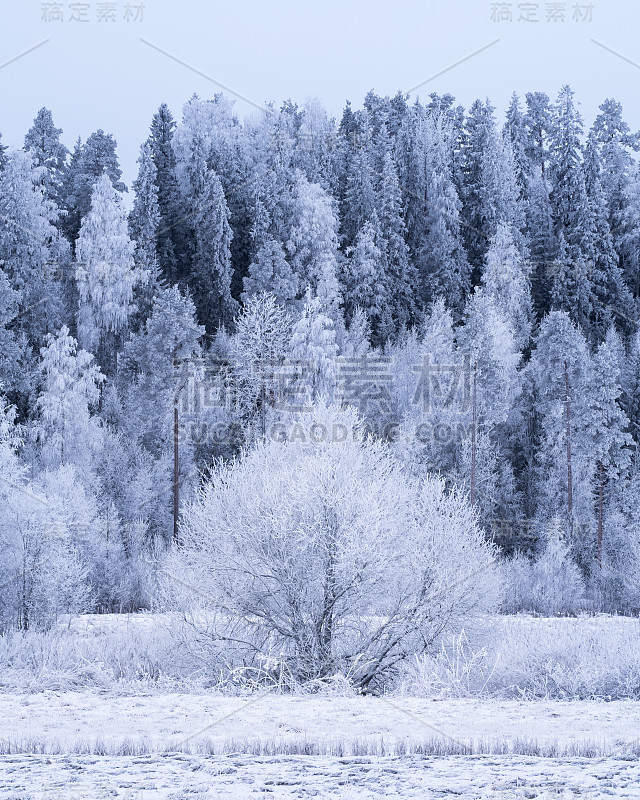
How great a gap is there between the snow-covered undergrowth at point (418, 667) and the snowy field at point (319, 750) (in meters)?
3.35

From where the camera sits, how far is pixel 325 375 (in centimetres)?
3903

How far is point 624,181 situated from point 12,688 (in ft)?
186

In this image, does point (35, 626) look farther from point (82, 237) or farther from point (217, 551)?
point (82, 237)

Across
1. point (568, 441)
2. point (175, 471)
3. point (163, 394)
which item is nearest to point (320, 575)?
point (175, 471)

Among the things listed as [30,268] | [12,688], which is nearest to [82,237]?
[30,268]

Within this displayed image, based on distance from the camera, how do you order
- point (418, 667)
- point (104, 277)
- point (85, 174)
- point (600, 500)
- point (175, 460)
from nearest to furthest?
point (418, 667) → point (175, 460) → point (600, 500) → point (104, 277) → point (85, 174)

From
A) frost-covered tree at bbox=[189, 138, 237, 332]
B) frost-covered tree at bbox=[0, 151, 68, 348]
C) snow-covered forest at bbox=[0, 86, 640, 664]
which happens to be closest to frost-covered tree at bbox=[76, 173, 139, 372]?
snow-covered forest at bbox=[0, 86, 640, 664]

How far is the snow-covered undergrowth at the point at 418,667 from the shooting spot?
52.8 ft

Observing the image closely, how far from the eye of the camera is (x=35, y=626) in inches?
1029

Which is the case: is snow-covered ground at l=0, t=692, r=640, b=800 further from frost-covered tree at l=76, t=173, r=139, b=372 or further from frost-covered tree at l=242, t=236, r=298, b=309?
frost-covered tree at l=242, t=236, r=298, b=309

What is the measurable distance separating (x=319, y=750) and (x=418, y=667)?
8740 mm

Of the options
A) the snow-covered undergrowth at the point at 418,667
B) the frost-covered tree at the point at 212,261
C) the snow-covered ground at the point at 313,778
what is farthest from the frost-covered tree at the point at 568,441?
the snow-covered ground at the point at 313,778

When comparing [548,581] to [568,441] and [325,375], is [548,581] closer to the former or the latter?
[568,441]

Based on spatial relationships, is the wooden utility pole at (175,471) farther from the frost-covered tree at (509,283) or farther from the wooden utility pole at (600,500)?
the frost-covered tree at (509,283)
